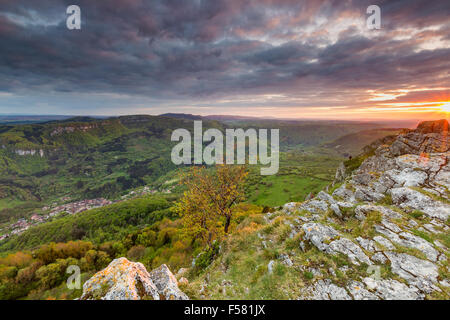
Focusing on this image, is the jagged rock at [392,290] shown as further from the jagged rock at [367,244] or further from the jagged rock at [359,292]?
the jagged rock at [367,244]

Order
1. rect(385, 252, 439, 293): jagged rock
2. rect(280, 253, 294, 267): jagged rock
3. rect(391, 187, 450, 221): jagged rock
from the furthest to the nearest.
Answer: rect(391, 187, 450, 221): jagged rock < rect(280, 253, 294, 267): jagged rock < rect(385, 252, 439, 293): jagged rock

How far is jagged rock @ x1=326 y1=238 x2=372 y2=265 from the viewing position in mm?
8924

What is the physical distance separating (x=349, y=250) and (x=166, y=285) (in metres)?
10.3

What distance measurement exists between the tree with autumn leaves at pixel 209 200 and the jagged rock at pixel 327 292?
48.5ft

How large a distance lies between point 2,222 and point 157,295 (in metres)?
330

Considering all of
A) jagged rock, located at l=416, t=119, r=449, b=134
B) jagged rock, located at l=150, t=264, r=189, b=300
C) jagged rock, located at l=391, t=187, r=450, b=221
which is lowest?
jagged rock, located at l=150, t=264, r=189, b=300

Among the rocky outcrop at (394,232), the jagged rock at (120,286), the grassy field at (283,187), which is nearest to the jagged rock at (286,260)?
the rocky outcrop at (394,232)

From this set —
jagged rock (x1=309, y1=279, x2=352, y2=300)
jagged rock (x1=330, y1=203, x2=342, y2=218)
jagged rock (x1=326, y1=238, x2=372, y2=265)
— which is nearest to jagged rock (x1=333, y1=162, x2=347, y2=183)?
jagged rock (x1=330, y1=203, x2=342, y2=218)

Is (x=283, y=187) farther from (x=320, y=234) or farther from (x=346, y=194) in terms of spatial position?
(x=320, y=234)

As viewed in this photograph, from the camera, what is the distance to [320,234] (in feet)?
36.5

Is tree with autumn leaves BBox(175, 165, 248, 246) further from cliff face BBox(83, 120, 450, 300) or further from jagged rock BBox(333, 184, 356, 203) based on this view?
jagged rock BBox(333, 184, 356, 203)

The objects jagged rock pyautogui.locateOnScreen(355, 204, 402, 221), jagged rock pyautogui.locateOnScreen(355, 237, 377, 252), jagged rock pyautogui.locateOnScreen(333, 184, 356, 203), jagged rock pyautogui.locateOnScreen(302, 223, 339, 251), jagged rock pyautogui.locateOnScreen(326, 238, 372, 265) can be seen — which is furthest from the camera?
jagged rock pyautogui.locateOnScreen(333, 184, 356, 203)
